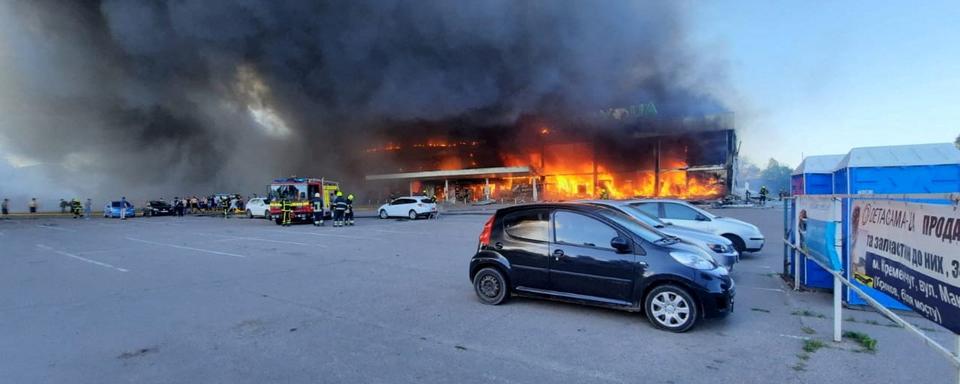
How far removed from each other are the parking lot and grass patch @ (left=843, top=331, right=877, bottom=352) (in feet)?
0.25

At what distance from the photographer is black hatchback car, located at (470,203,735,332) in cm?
437

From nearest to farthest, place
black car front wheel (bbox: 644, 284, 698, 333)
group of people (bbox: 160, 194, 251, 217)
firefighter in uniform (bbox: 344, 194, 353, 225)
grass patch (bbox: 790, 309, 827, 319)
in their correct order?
black car front wheel (bbox: 644, 284, 698, 333) → grass patch (bbox: 790, 309, 827, 319) → firefighter in uniform (bbox: 344, 194, 353, 225) → group of people (bbox: 160, 194, 251, 217)

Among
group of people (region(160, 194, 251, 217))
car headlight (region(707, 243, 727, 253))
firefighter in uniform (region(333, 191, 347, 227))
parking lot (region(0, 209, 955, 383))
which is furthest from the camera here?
group of people (region(160, 194, 251, 217))

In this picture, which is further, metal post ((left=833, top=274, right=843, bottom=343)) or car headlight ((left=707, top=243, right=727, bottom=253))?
car headlight ((left=707, top=243, right=727, bottom=253))

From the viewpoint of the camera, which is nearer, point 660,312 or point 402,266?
point 660,312

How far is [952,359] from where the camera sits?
2252 mm

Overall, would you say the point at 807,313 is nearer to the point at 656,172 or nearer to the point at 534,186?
the point at 534,186

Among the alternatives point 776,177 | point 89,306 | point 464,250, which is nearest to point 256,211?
point 464,250

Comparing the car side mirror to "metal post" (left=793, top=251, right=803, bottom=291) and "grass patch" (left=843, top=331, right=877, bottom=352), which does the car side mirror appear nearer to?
"grass patch" (left=843, top=331, right=877, bottom=352)

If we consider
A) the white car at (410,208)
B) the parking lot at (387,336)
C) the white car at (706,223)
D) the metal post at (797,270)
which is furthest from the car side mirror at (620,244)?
the white car at (410,208)

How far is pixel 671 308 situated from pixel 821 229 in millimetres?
2394

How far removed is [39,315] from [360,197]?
1930 inches

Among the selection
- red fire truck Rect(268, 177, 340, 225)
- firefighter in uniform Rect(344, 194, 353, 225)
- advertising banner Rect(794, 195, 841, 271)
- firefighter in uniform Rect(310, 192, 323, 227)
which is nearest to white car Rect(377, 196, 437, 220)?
firefighter in uniform Rect(344, 194, 353, 225)

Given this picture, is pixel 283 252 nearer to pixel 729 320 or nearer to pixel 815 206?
pixel 729 320
